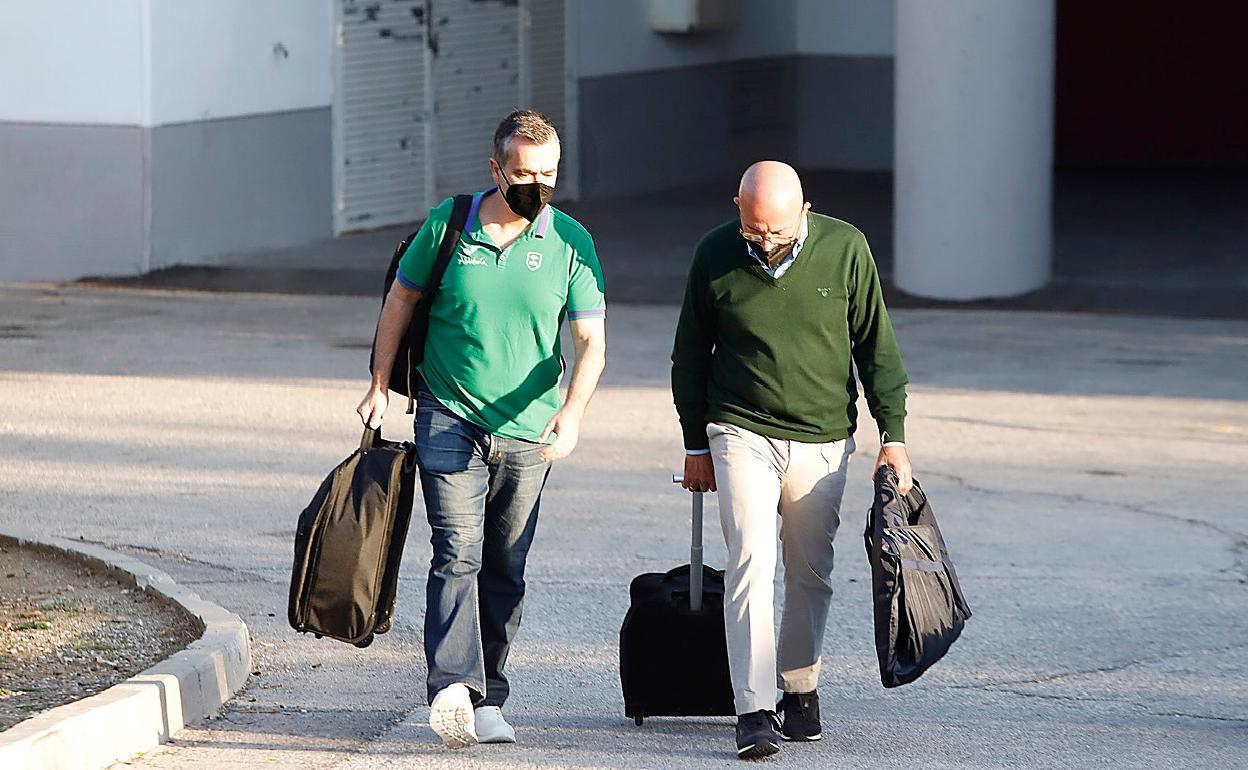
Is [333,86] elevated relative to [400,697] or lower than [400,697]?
elevated

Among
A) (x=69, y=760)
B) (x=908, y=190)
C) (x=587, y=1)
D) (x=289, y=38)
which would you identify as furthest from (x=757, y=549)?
(x=587, y=1)

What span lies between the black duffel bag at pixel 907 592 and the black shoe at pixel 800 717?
382mm

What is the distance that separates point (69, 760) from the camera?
5.18m

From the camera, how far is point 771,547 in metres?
5.45

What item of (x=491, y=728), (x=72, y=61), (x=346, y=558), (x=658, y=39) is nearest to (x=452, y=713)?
(x=491, y=728)

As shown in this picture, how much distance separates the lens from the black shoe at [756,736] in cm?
537

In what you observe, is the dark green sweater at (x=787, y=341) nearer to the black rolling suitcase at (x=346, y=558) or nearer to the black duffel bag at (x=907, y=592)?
the black duffel bag at (x=907, y=592)

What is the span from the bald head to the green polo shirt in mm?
506

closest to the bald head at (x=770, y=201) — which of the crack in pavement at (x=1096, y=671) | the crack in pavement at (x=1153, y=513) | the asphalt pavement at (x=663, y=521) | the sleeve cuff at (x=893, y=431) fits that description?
the sleeve cuff at (x=893, y=431)

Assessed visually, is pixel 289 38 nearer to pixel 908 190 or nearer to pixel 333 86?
pixel 333 86

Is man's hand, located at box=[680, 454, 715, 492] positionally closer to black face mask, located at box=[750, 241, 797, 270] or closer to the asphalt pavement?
black face mask, located at box=[750, 241, 797, 270]

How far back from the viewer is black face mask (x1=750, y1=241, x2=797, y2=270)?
543 centimetres

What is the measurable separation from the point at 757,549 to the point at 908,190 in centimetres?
1002

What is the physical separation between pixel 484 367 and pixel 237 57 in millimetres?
11790
